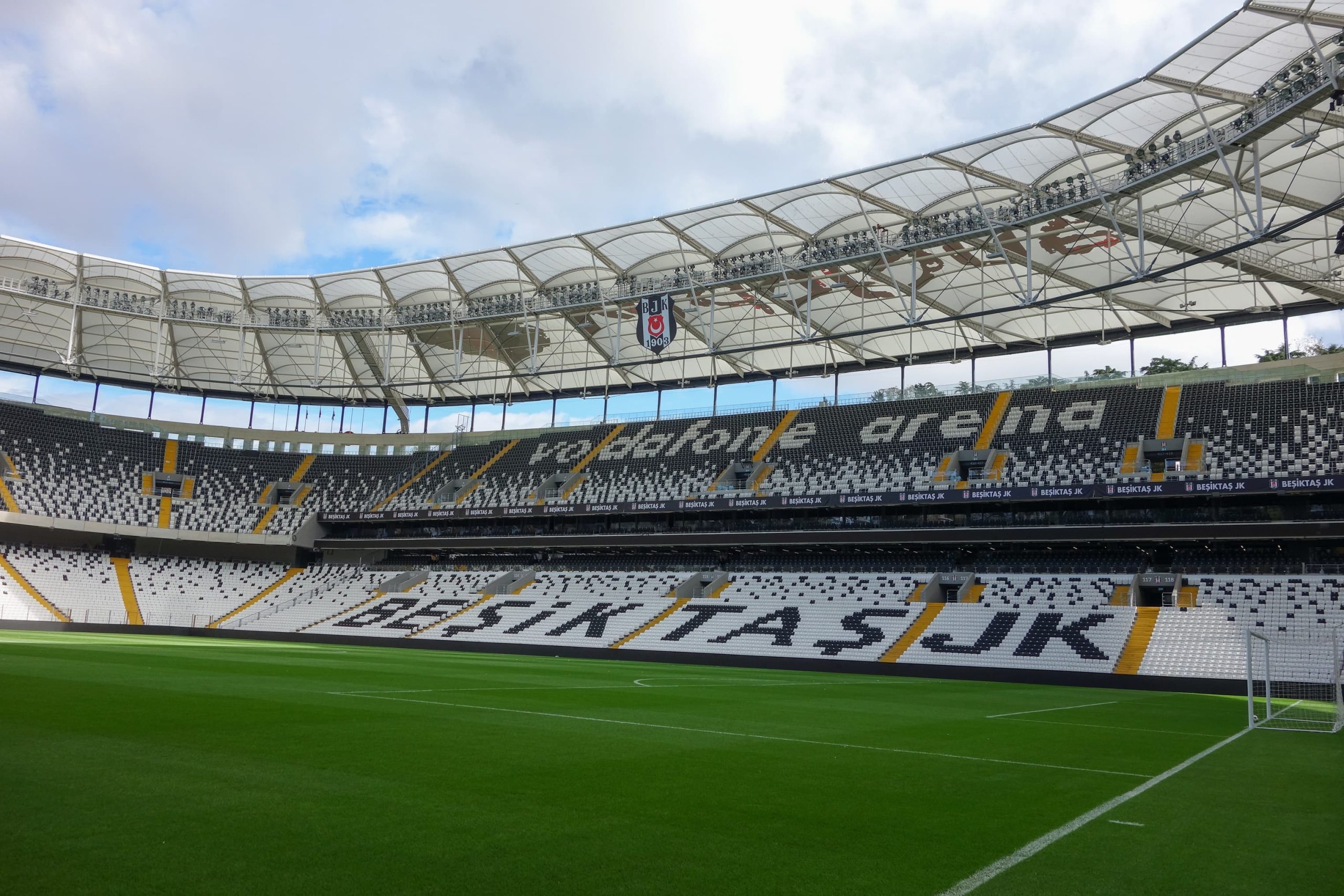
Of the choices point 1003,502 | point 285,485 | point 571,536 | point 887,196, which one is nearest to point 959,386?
point 1003,502

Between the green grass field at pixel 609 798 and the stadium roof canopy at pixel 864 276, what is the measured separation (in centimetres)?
1992

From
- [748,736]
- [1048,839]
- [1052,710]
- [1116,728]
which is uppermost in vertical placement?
[1048,839]

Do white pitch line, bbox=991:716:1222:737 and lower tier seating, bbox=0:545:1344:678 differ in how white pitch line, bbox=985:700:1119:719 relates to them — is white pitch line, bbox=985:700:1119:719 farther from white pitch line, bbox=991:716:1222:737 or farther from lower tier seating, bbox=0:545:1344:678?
lower tier seating, bbox=0:545:1344:678

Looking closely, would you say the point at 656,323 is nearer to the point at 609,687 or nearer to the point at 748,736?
the point at 609,687

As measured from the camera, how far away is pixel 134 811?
7.65m

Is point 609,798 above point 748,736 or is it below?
above

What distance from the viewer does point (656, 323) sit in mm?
42281

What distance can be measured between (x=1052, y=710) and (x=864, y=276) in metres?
25.2

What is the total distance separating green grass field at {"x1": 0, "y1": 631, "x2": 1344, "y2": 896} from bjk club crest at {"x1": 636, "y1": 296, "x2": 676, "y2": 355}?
24.1 m

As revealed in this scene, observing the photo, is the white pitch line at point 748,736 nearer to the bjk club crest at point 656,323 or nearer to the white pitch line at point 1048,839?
the white pitch line at point 1048,839

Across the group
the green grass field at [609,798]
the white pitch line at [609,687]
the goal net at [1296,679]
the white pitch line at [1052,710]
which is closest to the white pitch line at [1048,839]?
the green grass field at [609,798]

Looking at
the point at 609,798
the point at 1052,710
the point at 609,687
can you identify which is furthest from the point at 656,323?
the point at 609,798

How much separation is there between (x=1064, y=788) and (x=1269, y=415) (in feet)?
129

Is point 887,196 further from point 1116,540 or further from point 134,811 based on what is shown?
point 134,811
